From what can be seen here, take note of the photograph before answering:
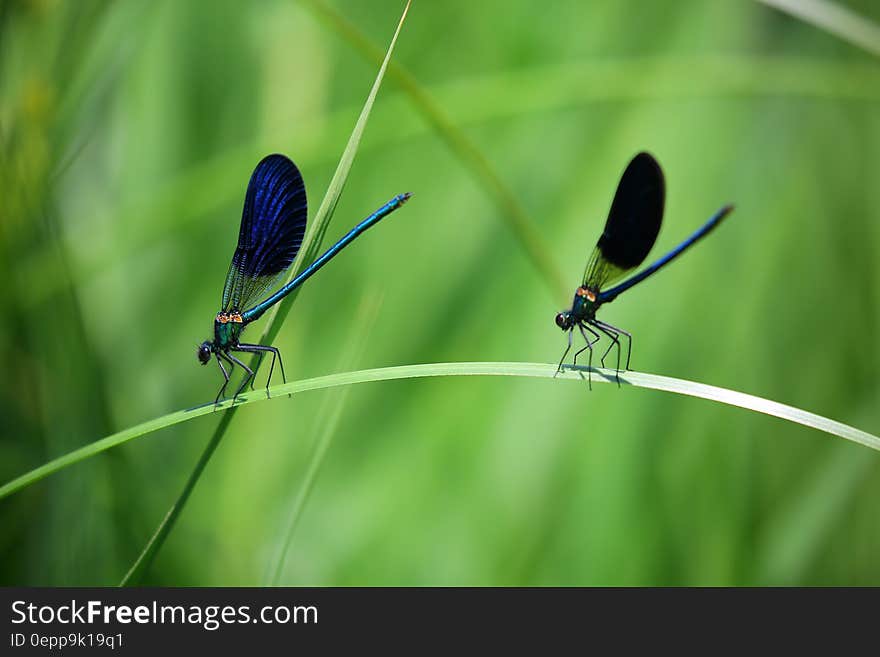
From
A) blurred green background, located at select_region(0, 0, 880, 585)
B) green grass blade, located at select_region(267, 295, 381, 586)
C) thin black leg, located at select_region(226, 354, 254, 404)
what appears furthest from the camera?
blurred green background, located at select_region(0, 0, 880, 585)

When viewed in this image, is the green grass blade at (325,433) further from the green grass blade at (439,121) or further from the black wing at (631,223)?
the black wing at (631,223)

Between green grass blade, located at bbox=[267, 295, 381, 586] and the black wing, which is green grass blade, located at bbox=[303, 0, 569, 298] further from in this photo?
green grass blade, located at bbox=[267, 295, 381, 586]

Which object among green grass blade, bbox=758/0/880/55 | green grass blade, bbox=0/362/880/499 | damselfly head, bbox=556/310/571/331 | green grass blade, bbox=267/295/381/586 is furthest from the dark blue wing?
green grass blade, bbox=758/0/880/55

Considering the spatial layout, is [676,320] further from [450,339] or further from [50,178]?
[50,178]

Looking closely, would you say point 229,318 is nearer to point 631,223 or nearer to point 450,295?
point 631,223

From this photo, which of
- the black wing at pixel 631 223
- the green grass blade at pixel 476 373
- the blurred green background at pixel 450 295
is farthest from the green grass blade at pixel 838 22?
the green grass blade at pixel 476 373
